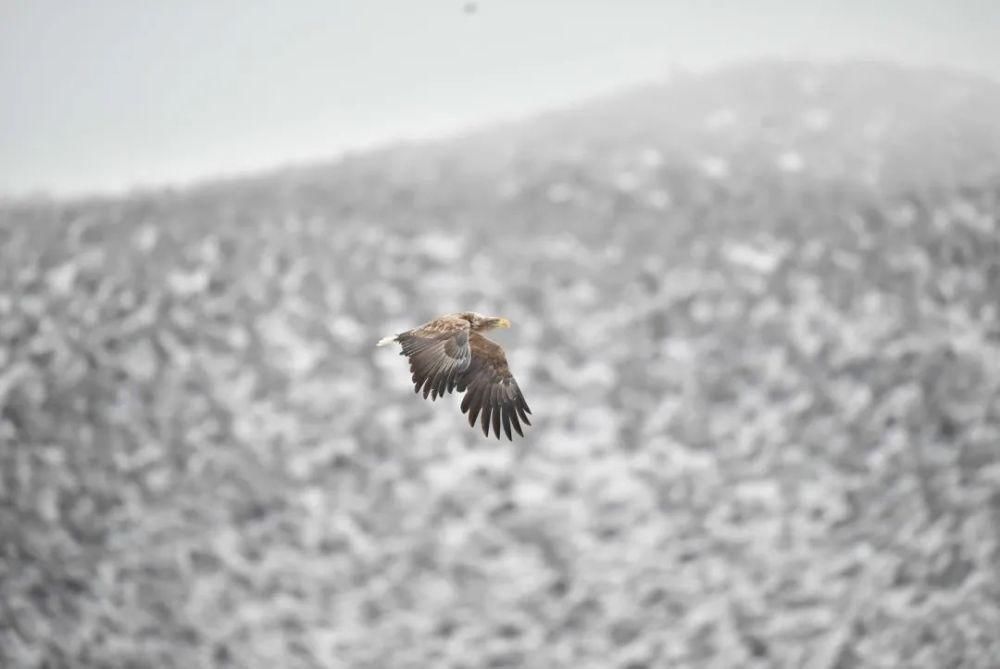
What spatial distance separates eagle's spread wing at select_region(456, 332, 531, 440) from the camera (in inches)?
51.6

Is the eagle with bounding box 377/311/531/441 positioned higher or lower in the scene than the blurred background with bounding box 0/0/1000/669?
lower

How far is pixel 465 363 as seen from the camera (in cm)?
118

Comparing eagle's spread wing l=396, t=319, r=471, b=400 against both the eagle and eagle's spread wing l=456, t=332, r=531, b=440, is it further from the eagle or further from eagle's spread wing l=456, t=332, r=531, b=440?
eagle's spread wing l=456, t=332, r=531, b=440

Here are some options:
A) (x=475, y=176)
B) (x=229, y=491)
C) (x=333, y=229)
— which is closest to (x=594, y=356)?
(x=475, y=176)

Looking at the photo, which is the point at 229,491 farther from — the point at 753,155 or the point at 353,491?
the point at 753,155

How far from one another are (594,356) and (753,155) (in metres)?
1.86

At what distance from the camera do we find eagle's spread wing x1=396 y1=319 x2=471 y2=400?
1145 millimetres

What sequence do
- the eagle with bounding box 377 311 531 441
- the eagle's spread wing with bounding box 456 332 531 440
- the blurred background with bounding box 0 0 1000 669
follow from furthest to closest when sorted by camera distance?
the blurred background with bounding box 0 0 1000 669 < the eagle's spread wing with bounding box 456 332 531 440 < the eagle with bounding box 377 311 531 441

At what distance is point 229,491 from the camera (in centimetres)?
403

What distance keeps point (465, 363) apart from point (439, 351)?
1.7 inches

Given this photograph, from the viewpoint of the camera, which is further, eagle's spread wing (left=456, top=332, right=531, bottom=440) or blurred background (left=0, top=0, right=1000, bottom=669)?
blurred background (left=0, top=0, right=1000, bottom=669)

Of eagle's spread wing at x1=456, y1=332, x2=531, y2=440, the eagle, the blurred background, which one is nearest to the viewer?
the eagle

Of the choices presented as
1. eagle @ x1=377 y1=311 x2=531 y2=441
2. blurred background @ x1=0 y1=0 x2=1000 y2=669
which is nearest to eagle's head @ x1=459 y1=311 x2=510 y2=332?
eagle @ x1=377 y1=311 x2=531 y2=441

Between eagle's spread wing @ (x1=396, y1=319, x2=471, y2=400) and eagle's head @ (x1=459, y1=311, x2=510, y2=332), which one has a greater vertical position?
eagle's head @ (x1=459, y1=311, x2=510, y2=332)
